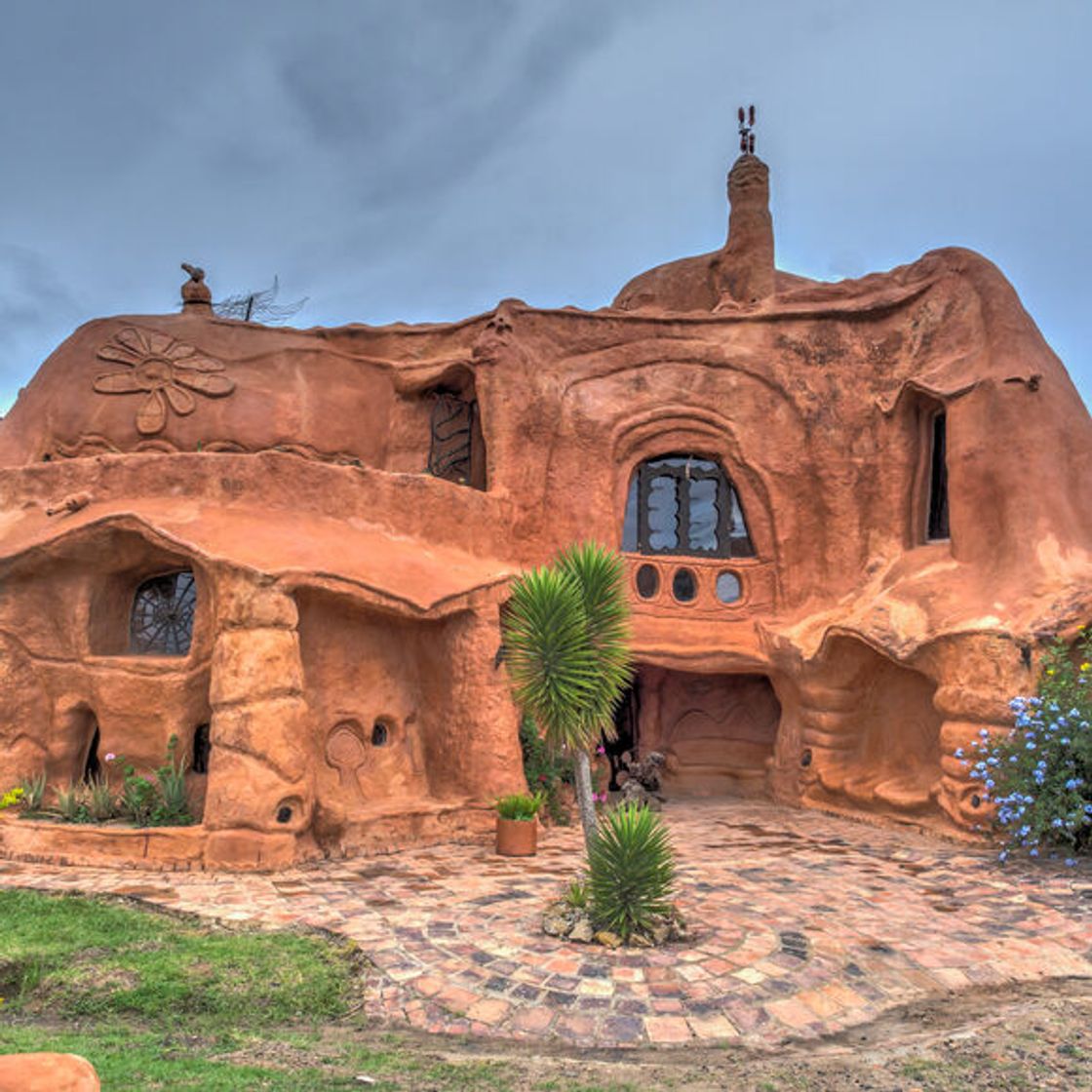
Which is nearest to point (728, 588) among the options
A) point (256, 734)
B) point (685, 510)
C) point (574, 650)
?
point (685, 510)

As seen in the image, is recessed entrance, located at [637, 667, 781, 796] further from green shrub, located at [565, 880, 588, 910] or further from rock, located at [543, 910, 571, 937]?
rock, located at [543, 910, 571, 937]

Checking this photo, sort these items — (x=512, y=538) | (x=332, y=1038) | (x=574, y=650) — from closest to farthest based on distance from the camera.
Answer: (x=332, y=1038) → (x=574, y=650) → (x=512, y=538)

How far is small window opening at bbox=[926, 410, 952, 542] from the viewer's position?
45.6ft

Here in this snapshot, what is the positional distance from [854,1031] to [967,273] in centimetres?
1196

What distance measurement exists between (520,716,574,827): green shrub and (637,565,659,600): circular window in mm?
3635

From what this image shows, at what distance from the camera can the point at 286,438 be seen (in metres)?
15.0

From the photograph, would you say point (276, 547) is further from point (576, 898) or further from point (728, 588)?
point (728, 588)

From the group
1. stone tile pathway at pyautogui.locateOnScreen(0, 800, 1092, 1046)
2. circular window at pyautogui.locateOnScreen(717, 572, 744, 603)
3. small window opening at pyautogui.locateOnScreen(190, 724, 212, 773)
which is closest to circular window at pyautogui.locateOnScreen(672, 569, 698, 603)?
circular window at pyautogui.locateOnScreen(717, 572, 744, 603)

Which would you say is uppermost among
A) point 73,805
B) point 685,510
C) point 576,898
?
point 685,510

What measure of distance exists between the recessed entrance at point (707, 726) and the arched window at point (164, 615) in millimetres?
7712

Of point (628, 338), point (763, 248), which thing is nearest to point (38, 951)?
point (628, 338)

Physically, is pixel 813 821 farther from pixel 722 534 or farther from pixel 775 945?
pixel 775 945

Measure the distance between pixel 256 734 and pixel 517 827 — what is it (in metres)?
3.06

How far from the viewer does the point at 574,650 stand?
7316 millimetres
